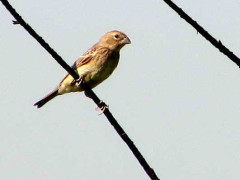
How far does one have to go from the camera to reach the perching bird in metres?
9.98

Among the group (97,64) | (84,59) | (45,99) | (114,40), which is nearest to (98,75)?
(97,64)

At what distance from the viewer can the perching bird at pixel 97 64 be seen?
9984 millimetres

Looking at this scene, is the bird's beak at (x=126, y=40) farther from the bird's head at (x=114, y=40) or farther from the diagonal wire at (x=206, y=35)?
the diagonal wire at (x=206, y=35)

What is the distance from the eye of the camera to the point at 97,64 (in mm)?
10359

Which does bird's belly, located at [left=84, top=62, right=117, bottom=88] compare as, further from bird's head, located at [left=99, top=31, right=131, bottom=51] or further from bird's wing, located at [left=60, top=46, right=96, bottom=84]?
bird's head, located at [left=99, top=31, right=131, bottom=51]

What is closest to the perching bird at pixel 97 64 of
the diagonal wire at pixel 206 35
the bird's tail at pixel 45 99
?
the bird's tail at pixel 45 99

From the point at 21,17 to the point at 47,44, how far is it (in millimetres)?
332

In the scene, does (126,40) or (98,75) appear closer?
(98,75)

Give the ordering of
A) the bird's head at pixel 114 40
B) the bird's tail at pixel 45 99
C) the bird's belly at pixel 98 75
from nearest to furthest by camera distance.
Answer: the bird's belly at pixel 98 75, the bird's head at pixel 114 40, the bird's tail at pixel 45 99

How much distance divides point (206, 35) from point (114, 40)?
9.34 metres

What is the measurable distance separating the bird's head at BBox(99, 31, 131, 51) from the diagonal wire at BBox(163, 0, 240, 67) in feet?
29.3

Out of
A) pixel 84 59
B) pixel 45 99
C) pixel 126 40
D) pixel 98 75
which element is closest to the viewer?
pixel 98 75

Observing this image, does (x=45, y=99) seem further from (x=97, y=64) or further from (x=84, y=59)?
(x=97, y=64)

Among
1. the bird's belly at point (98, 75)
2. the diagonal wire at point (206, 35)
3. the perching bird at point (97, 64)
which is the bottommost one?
the diagonal wire at point (206, 35)
